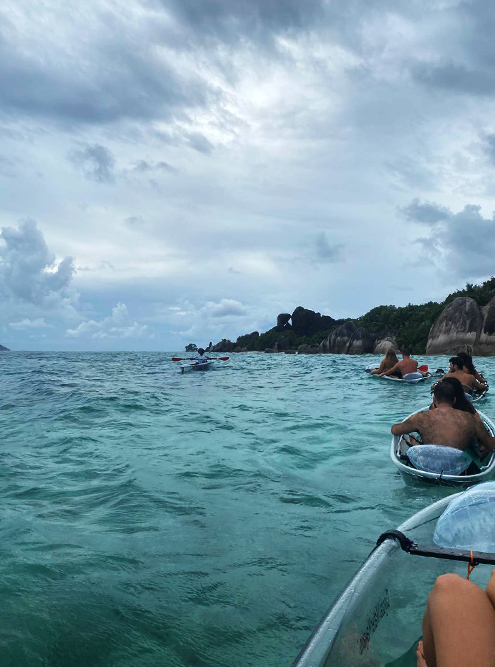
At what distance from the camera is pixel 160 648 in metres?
2.88

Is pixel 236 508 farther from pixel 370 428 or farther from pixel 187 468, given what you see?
pixel 370 428

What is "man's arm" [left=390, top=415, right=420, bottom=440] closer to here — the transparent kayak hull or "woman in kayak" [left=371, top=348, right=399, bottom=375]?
"woman in kayak" [left=371, top=348, right=399, bottom=375]

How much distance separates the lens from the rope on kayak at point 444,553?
86.3 inches

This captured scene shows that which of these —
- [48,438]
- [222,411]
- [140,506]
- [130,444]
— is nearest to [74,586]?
[140,506]

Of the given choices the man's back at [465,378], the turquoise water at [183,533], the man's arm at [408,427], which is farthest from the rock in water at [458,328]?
the man's arm at [408,427]

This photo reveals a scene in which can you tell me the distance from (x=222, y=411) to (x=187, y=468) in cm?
552

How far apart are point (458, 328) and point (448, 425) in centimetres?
4057

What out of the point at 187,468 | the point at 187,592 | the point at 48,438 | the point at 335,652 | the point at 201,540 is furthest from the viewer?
the point at 48,438

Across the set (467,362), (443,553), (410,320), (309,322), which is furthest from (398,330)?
(443,553)

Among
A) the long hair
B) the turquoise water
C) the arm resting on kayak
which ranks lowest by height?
the turquoise water

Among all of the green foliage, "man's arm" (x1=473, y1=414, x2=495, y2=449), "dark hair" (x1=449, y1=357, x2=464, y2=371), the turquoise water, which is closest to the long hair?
"dark hair" (x1=449, y1=357, x2=464, y2=371)

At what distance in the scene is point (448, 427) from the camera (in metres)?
6.12

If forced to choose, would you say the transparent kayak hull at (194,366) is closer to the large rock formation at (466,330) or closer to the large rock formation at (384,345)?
the large rock formation at (466,330)

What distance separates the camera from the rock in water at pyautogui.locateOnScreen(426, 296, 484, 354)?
4200cm
